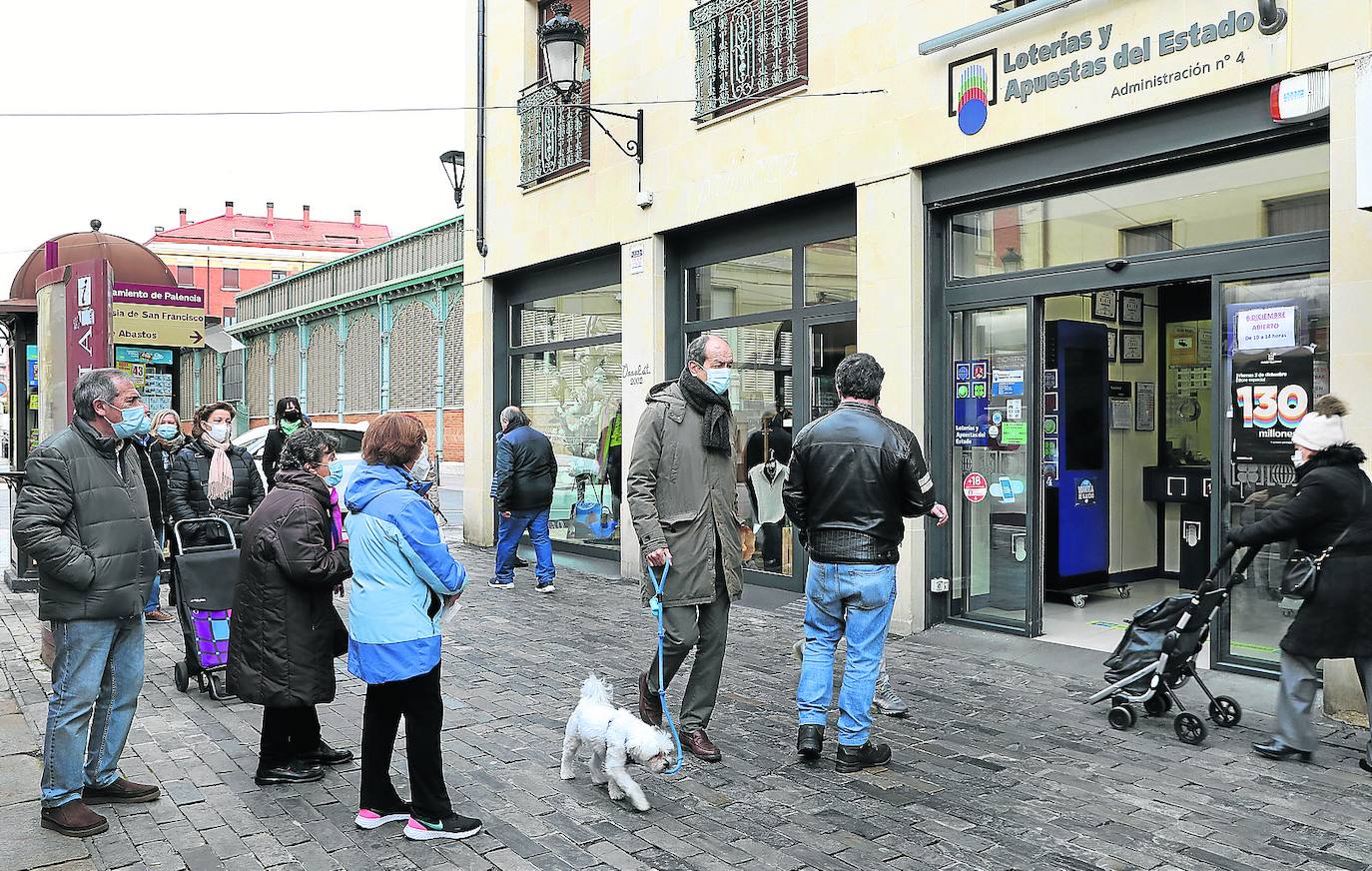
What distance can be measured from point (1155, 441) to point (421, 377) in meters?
21.3

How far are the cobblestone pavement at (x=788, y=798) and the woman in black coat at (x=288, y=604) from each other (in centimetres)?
45

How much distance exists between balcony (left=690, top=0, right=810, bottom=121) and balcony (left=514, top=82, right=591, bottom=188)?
86.7 inches

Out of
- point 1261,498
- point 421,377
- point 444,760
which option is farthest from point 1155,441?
point 421,377

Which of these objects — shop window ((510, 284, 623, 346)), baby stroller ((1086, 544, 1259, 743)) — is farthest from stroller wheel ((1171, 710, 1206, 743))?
shop window ((510, 284, 623, 346))

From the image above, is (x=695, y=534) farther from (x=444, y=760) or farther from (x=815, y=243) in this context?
(x=815, y=243)

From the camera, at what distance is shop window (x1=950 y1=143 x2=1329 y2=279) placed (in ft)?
20.9

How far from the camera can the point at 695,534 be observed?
212 inches

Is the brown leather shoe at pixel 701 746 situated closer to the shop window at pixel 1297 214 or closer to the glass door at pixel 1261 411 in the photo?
the glass door at pixel 1261 411

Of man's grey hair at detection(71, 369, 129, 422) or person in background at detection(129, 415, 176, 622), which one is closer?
man's grey hair at detection(71, 369, 129, 422)

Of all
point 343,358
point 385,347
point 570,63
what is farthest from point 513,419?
point 343,358

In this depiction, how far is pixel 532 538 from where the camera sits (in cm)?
1090

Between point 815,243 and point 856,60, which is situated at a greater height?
point 856,60

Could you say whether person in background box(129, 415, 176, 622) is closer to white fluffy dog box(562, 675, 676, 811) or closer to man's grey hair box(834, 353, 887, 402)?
white fluffy dog box(562, 675, 676, 811)

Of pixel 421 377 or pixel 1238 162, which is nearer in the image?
pixel 1238 162
